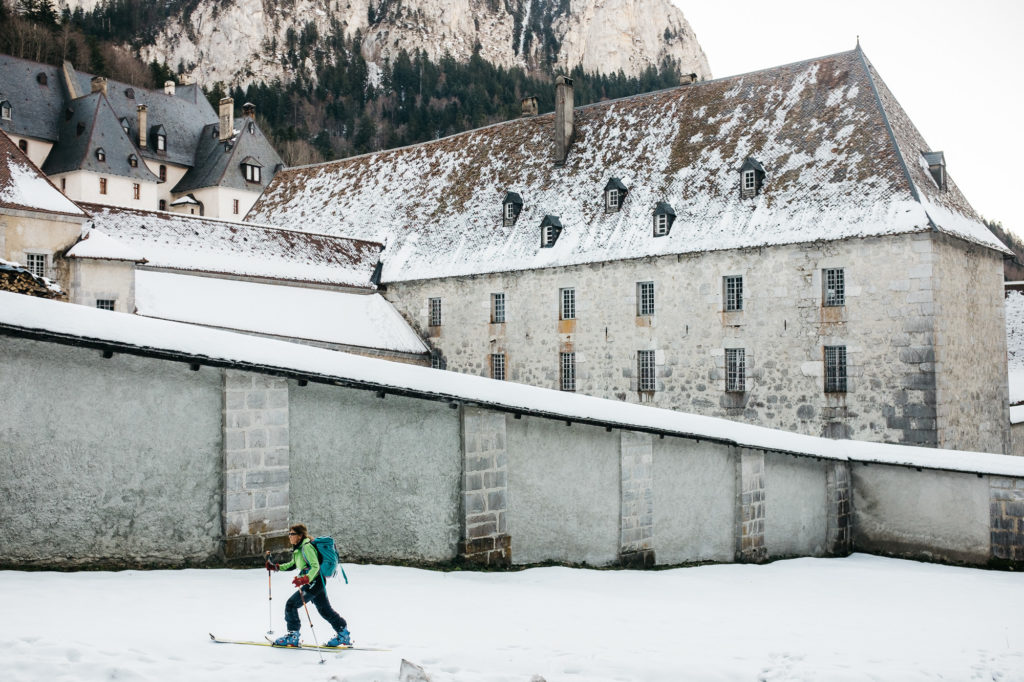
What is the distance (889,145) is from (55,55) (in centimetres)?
8228

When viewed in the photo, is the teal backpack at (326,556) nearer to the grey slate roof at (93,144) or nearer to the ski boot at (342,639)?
the ski boot at (342,639)

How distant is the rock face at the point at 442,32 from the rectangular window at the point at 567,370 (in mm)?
101056

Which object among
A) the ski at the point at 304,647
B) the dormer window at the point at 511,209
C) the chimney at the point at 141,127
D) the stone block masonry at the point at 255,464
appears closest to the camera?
the ski at the point at 304,647

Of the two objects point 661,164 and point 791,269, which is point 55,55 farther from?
point 791,269

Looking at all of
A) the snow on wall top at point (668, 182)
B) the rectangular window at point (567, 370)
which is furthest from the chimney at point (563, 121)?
the rectangular window at point (567, 370)

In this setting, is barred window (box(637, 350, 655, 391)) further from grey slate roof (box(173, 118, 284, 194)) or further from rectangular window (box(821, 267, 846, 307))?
grey slate roof (box(173, 118, 284, 194))

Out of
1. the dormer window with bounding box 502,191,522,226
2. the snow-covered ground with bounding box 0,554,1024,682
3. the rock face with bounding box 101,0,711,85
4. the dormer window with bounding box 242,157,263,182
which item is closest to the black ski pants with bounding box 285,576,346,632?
the snow-covered ground with bounding box 0,554,1024,682

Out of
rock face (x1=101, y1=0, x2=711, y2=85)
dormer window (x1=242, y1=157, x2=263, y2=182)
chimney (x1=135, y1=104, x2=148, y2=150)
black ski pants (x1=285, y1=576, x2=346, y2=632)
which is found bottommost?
black ski pants (x1=285, y1=576, x2=346, y2=632)

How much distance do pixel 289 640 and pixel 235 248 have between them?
82.9ft

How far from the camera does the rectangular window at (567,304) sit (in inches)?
1180

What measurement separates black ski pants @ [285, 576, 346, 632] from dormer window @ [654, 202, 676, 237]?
2177 centimetres

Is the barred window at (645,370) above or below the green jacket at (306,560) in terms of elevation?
above

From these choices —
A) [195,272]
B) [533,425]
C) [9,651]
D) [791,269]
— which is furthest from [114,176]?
[9,651]

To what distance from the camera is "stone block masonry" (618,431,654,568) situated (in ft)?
47.6
